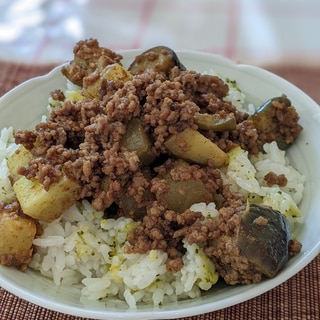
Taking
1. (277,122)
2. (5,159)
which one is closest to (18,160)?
(5,159)

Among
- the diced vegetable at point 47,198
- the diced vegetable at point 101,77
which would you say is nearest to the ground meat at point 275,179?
the diced vegetable at point 101,77

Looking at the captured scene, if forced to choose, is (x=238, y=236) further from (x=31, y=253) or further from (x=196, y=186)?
(x=31, y=253)

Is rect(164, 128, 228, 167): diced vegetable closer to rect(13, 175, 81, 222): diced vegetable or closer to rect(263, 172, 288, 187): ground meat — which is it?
rect(263, 172, 288, 187): ground meat

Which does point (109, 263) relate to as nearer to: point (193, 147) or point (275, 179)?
point (193, 147)

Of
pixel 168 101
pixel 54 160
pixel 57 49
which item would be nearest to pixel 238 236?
pixel 168 101

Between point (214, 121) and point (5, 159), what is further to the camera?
point (5, 159)

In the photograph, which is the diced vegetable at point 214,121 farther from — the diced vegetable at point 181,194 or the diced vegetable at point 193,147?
the diced vegetable at point 181,194
